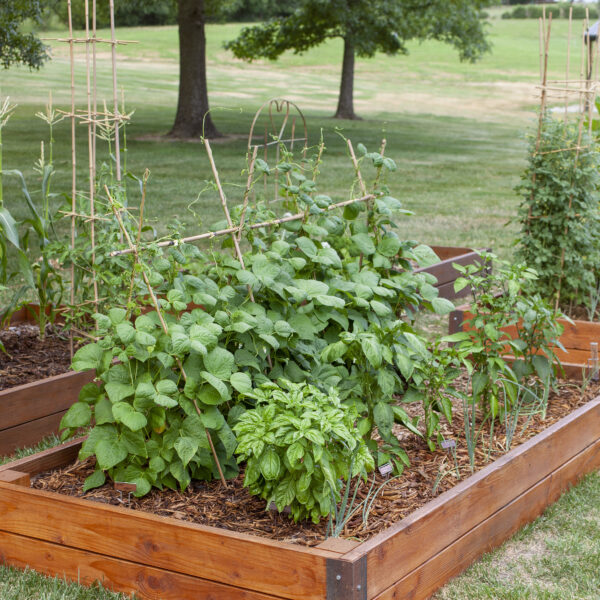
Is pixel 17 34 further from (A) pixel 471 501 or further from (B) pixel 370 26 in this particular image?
(A) pixel 471 501

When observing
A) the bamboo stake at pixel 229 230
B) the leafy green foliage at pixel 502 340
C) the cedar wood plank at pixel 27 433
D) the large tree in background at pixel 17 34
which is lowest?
the cedar wood plank at pixel 27 433

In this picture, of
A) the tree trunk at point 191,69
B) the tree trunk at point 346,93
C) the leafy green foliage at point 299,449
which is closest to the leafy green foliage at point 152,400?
the leafy green foliage at point 299,449

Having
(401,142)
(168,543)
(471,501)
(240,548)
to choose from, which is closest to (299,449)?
(240,548)

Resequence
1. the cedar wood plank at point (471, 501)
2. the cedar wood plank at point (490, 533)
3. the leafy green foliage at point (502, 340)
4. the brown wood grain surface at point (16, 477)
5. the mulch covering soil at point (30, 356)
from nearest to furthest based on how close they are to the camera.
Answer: the cedar wood plank at point (471, 501) → the cedar wood plank at point (490, 533) → the brown wood grain surface at point (16, 477) → the leafy green foliage at point (502, 340) → the mulch covering soil at point (30, 356)

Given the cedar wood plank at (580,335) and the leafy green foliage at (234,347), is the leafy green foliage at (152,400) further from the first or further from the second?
the cedar wood plank at (580,335)

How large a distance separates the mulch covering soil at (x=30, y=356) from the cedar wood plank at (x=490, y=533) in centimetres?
222

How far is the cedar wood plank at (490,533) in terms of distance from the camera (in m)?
2.55

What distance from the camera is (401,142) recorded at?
1830 centimetres

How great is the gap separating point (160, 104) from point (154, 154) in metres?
10.1

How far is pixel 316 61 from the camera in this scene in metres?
40.2

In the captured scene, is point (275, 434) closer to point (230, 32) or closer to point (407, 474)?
point (407, 474)

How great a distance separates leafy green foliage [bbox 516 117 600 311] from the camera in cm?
502

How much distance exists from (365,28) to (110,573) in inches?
672

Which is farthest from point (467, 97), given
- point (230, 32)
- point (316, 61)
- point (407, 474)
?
point (407, 474)
